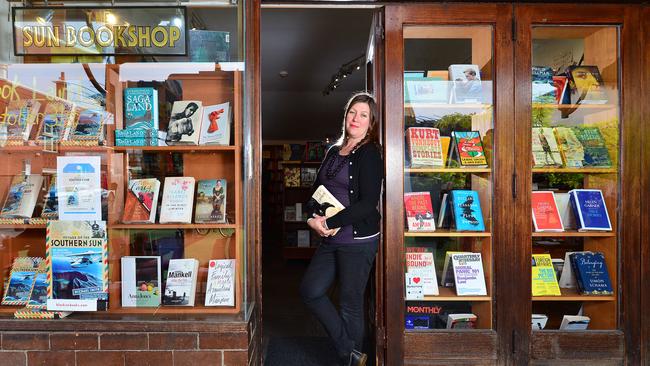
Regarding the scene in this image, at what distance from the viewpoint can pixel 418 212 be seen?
8.71 feet

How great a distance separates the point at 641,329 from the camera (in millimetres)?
2504

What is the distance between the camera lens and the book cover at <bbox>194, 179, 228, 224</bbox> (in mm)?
2406

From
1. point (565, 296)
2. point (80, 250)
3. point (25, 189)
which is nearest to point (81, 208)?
point (80, 250)

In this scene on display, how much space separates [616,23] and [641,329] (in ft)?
6.07

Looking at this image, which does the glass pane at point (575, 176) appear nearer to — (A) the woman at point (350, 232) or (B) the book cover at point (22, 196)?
(A) the woman at point (350, 232)

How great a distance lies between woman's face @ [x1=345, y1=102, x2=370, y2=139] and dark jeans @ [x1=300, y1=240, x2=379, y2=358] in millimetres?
639

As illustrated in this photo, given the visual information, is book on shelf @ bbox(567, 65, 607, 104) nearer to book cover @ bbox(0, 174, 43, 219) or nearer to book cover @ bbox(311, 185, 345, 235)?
book cover @ bbox(311, 185, 345, 235)

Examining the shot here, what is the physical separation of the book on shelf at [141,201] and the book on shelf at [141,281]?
0.75 feet

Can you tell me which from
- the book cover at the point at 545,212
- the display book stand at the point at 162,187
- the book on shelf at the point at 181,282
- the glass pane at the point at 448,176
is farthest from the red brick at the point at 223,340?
the book cover at the point at 545,212

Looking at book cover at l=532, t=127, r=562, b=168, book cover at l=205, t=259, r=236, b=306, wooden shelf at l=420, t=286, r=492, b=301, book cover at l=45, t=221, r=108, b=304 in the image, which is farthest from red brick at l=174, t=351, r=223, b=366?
book cover at l=532, t=127, r=562, b=168

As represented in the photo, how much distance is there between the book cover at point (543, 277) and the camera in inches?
103

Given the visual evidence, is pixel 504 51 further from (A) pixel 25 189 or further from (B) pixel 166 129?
(A) pixel 25 189

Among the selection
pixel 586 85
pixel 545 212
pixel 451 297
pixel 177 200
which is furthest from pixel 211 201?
pixel 586 85

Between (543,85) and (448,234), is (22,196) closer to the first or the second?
(448,234)
